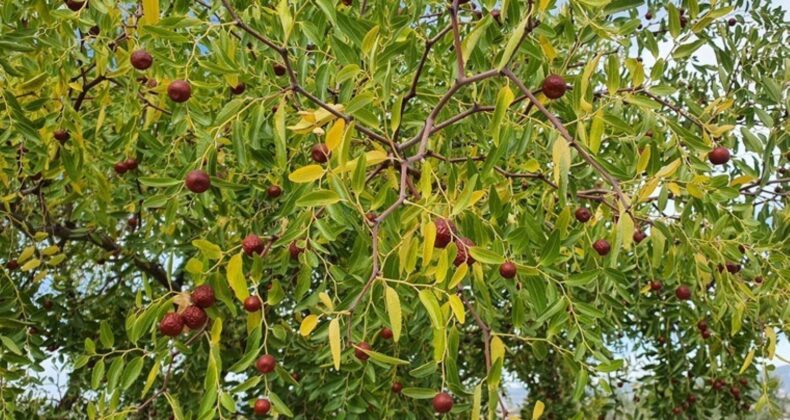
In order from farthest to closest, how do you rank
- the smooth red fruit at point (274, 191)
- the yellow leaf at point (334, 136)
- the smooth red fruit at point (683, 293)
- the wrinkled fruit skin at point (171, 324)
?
the smooth red fruit at point (683, 293)
the smooth red fruit at point (274, 191)
the wrinkled fruit skin at point (171, 324)
the yellow leaf at point (334, 136)

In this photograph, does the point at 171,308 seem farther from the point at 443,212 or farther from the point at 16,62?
the point at 16,62

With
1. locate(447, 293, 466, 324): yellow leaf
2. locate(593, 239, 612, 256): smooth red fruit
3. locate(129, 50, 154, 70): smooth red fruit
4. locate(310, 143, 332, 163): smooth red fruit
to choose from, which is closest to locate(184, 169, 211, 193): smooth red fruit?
locate(310, 143, 332, 163): smooth red fruit

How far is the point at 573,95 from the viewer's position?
61.2 inches

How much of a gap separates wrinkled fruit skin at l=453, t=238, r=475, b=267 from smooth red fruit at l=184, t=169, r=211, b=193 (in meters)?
0.63

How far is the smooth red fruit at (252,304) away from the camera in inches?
67.7

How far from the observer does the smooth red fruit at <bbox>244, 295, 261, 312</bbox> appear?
5.64ft

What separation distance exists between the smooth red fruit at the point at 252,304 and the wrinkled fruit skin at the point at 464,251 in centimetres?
54

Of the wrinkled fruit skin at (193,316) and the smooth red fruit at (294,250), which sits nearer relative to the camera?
the wrinkled fruit skin at (193,316)

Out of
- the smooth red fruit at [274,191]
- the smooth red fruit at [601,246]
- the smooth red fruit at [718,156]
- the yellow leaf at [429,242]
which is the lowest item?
the smooth red fruit at [274,191]

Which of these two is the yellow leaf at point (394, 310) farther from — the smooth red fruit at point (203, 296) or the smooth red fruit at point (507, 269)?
the smooth red fruit at point (203, 296)

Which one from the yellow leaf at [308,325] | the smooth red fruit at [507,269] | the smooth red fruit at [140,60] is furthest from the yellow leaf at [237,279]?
the smooth red fruit at [140,60]

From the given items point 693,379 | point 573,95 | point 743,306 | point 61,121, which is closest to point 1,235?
point 61,121

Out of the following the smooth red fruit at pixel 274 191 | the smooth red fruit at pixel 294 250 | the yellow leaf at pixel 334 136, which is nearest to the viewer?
the yellow leaf at pixel 334 136

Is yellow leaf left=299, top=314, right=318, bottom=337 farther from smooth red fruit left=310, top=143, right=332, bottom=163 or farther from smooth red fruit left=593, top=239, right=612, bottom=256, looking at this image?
smooth red fruit left=593, top=239, right=612, bottom=256
